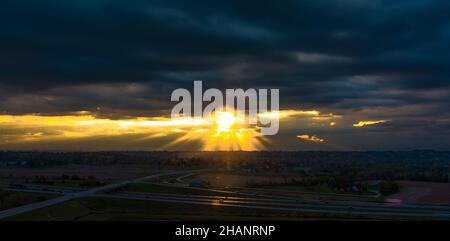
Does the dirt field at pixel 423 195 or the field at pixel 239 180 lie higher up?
the field at pixel 239 180

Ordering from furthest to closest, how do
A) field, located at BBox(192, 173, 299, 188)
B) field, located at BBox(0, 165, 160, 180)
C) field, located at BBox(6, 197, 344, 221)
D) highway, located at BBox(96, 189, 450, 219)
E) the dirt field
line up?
field, located at BBox(0, 165, 160, 180)
field, located at BBox(192, 173, 299, 188)
the dirt field
highway, located at BBox(96, 189, 450, 219)
field, located at BBox(6, 197, 344, 221)

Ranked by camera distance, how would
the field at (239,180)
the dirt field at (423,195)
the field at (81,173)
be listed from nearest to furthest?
the dirt field at (423,195) → the field at (239,180) → the field at (81,173)

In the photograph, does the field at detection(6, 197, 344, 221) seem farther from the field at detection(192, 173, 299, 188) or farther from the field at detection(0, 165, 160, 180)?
the field at detection(0, 165, 160, 180)

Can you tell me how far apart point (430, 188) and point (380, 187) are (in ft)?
35.9

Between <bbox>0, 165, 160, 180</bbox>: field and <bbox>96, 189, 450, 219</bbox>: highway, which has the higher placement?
<bbox>0, 165, 160, 180</bbox>: field

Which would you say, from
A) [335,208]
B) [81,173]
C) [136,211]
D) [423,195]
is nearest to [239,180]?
[423,195]

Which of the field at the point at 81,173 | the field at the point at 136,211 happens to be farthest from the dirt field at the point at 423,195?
the field at the point at 81,173

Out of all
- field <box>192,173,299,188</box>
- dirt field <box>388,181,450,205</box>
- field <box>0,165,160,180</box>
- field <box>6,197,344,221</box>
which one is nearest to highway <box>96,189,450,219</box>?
field <box>6,197,344,221</box>

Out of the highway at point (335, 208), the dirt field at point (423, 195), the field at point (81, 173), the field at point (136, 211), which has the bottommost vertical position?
the dirt field at point (423, 195)

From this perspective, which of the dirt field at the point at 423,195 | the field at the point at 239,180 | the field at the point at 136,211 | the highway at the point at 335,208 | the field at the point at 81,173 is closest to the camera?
the field at the point at 136,211

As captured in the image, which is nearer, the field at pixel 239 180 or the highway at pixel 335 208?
the highway at pixel 335 208

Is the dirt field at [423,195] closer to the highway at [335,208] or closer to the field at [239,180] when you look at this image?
the highway at [335,208]
